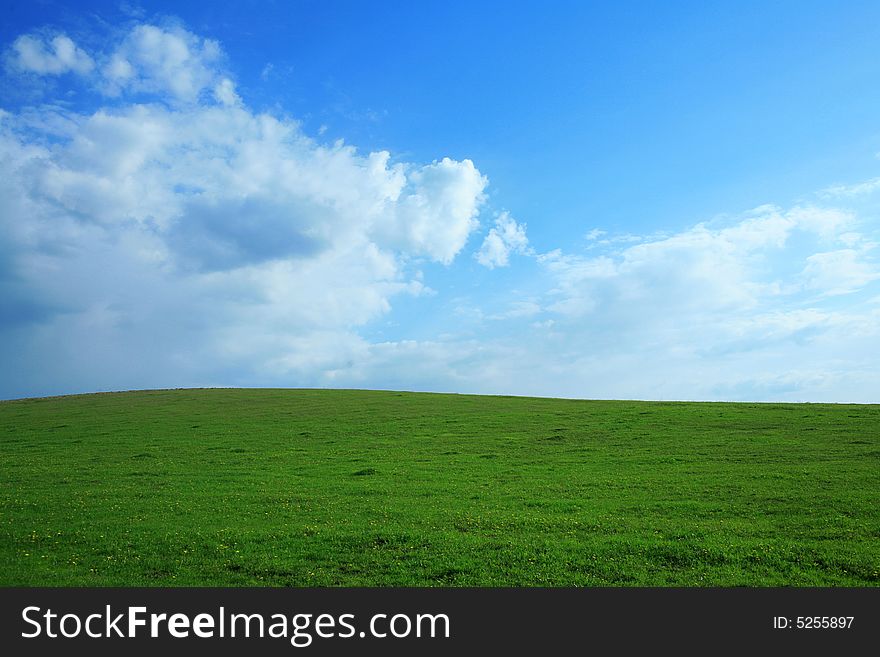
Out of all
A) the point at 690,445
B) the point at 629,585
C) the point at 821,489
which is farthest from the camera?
the point at 690,445

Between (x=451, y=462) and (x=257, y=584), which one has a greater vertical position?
(x=451, y=462)

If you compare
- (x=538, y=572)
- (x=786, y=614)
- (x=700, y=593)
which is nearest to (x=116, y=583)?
(x=538, y=572)

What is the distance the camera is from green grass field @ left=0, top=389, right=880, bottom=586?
1606cm

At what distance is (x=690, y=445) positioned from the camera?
123ft

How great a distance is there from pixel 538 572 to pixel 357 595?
5.21 meters

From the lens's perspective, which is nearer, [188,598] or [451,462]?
[188,598]

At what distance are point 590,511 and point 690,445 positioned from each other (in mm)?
19281

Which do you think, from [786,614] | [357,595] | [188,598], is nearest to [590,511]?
[786,614]

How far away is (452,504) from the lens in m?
23.3

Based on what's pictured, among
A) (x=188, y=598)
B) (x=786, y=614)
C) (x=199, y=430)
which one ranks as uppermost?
(x=199, y=430)

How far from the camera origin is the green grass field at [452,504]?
1606 cm

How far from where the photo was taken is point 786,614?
13758 mm

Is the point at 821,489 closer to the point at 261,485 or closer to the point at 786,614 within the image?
the point at 786,614

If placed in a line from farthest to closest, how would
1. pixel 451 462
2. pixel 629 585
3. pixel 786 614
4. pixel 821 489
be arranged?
pixel 451 462 < pixel 821 489 < pixel 629 585 < pixel 786 614
